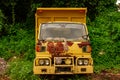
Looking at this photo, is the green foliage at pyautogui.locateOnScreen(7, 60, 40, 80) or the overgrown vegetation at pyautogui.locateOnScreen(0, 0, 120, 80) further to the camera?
the overgrown vegetation at pyautogui.locateOnScreen(0, 0, 120, 80)

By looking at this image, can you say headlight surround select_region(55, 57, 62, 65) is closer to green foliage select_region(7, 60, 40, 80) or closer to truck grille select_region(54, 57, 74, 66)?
truck grille select_region(54, 57, 74, 66)

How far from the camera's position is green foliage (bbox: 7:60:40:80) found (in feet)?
42.2

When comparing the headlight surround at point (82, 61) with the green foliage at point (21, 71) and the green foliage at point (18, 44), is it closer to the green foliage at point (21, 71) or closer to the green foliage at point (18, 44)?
the green foliage at point (21, 71)

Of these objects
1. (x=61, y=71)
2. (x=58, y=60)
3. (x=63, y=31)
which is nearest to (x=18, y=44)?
(x=63, y=31)

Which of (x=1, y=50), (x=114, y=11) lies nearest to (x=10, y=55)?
(x=1, y=50)

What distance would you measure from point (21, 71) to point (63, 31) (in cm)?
205

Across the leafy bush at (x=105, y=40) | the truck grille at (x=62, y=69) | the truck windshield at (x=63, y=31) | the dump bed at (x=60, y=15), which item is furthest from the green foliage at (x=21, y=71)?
the leafy bush at (x=105, y=40)

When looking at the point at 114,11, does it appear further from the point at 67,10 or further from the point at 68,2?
the point at 67,10

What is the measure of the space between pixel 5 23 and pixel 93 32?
4.65m

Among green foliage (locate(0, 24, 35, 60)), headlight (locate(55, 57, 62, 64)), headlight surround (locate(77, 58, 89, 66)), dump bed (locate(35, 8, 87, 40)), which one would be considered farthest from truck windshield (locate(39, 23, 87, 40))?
green foliage (locate(0, 24, 35, 60))

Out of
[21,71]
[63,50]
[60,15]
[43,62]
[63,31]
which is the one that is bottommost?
[21,71]

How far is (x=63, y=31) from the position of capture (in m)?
13.3

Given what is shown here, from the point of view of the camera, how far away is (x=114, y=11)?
71.3 feet

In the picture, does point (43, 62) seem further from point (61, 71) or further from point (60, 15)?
point (60, 15)
